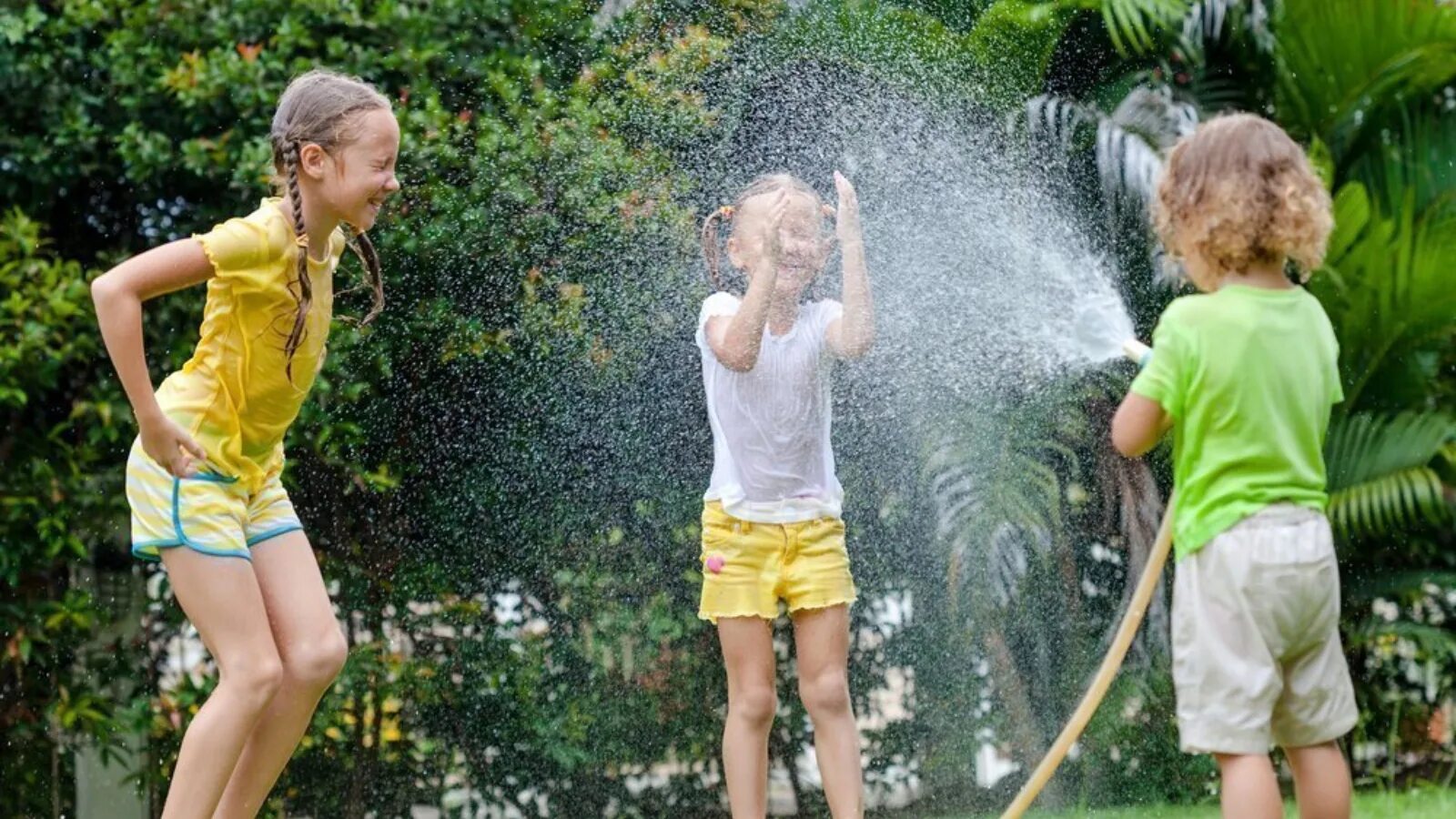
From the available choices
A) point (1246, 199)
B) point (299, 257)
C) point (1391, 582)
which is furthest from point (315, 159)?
point (1391, 582)

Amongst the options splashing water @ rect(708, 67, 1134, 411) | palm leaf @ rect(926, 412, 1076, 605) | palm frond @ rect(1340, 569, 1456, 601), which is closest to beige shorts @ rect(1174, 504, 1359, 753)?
splashing water @ rect(708, 67, 1134, 411)

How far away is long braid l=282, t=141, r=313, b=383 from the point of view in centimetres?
350

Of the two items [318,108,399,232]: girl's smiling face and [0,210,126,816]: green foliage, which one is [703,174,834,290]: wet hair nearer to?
[318,108,399,232]: girl's smiling face

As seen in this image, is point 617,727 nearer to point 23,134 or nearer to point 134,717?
point 134,717

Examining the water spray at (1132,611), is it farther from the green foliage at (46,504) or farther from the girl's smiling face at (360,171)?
the green foliage at (46,504)

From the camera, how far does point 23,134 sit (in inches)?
234

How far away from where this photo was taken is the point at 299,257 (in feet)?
11.5

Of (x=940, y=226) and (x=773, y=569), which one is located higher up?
(x=940, y=226)

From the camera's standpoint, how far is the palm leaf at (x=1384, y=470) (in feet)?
19.4

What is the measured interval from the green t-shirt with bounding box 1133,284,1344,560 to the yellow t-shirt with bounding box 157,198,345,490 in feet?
5.37

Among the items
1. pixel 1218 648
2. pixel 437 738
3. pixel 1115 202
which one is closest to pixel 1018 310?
pixel 1115 202

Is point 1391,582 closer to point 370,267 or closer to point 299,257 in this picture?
point 370,267

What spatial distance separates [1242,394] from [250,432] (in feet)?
6.18

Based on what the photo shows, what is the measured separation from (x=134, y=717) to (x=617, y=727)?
1572 mm
